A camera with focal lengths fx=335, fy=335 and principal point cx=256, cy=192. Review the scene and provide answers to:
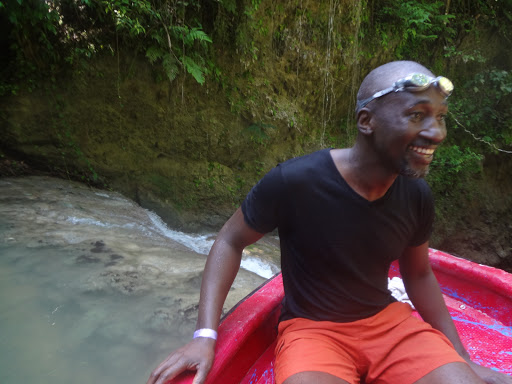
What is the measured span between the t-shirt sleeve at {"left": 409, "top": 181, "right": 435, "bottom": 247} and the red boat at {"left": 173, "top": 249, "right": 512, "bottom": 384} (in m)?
0.75

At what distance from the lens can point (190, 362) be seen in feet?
3.72

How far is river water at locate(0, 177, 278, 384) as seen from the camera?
66.8 inches

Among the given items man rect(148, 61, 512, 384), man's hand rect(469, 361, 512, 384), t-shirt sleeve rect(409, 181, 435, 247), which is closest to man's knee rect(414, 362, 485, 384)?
man rect(148, 61, 512, 384)

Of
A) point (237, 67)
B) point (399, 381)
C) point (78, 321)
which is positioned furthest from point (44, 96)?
point (399, 381)

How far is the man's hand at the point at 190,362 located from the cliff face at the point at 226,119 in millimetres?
4422

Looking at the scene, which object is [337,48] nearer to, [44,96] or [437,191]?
[437,191]

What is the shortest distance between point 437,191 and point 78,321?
22.0ft

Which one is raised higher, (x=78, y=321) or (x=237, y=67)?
(x=237, y=67)

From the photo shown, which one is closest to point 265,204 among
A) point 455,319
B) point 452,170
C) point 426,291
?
point 426,291

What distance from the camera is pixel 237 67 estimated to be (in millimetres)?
5602

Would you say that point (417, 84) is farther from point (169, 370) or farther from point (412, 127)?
point (169, 370)

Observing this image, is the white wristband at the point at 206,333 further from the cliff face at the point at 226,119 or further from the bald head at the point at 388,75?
the cliff face at the point at 226,119

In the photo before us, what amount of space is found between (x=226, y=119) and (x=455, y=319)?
4.50 metres

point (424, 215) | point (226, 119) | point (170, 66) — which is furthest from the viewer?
point (226, 119)
